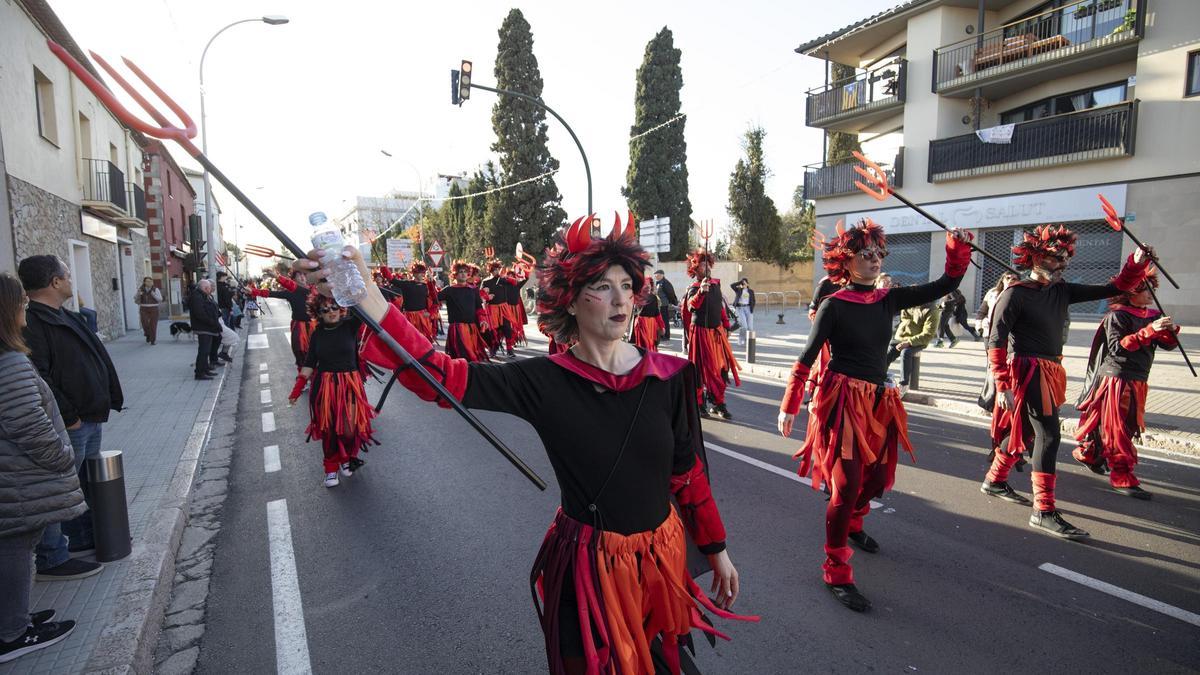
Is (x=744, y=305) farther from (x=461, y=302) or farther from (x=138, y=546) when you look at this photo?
(x=138, y=546)

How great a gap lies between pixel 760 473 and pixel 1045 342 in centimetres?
254

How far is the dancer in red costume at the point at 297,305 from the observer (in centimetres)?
835

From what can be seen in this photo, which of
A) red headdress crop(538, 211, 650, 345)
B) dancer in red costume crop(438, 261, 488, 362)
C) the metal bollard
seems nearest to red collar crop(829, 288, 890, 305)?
red headdress crop(538, 211, 650, 345)

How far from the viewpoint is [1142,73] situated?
16.2m

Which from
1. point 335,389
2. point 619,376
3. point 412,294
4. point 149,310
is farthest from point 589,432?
point 149,310

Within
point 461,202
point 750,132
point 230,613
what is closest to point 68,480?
point 230,613

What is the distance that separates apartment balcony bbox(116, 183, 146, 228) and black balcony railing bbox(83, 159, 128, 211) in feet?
3.29

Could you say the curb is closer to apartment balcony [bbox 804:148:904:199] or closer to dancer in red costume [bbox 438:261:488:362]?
dancer in red costume [bbox 438:261:488:362]

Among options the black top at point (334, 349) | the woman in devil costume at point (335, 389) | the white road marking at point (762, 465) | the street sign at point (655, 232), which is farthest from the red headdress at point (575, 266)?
the street sign at point (655, 232)

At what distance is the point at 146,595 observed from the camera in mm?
3623

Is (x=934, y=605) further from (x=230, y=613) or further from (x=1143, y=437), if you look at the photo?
(x=1143, y=437)

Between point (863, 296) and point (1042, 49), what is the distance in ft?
65.8

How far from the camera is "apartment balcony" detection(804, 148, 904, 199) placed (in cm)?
2211

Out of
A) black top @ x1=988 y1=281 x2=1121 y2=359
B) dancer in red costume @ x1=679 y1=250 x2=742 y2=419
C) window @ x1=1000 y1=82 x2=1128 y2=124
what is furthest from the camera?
window @ x1=1000 y1=82 x2=1128 y2=124
